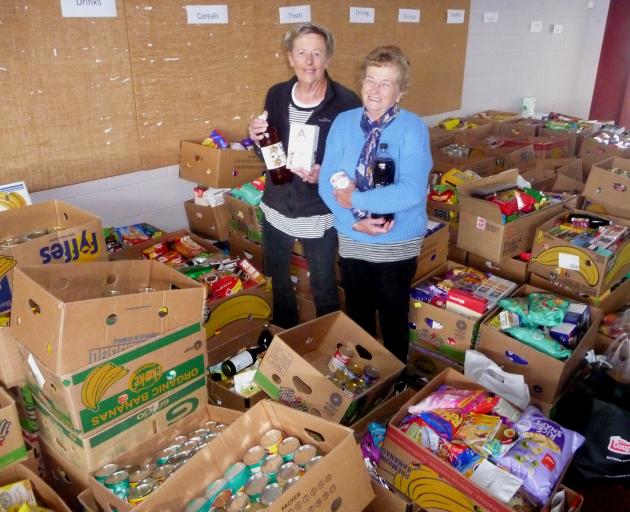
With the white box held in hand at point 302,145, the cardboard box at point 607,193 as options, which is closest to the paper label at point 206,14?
the white box held in hand at point 302,145

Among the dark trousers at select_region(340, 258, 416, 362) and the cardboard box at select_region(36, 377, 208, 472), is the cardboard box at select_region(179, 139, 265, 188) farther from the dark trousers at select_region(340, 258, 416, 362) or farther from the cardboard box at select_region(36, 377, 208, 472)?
the cardboard box at select_region(36, 377, 208, 472)

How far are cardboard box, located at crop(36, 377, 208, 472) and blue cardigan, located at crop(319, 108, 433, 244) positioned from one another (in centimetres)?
76

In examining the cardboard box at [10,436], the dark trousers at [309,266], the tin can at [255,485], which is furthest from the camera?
the dark trousers at [309,266]

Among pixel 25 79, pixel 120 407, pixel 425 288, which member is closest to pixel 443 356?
pixel 425 288

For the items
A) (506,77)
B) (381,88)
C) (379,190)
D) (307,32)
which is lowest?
(379,190)

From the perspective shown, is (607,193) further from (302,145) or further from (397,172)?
(302,145)

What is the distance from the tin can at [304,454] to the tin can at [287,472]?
0.05 ft

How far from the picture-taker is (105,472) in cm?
147

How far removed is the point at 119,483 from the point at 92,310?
47cm

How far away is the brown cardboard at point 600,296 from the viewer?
2432mm

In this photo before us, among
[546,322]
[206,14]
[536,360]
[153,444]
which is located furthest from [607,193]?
[153,444]

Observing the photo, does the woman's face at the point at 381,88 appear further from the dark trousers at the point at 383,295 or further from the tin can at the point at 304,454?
the tin can at the point at 304,454

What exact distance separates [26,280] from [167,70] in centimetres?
167

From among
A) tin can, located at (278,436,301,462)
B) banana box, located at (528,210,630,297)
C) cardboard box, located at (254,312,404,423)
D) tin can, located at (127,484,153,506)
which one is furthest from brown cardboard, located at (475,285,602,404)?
tin can, located at (127,484,153,506)
